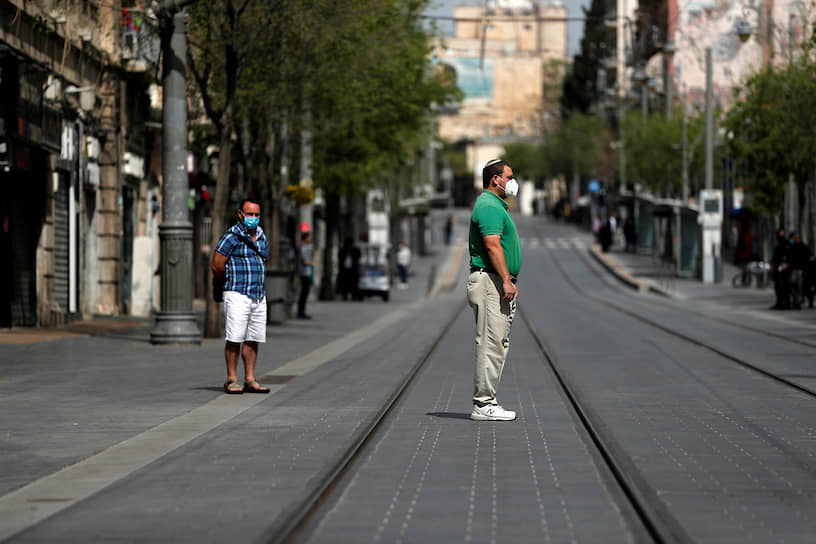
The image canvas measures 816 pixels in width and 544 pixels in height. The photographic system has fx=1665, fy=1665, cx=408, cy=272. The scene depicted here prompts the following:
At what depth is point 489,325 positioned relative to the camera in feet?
40.1

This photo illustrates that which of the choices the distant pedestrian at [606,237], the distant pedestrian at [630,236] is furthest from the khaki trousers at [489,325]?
the distant pedestrian at [630,236]

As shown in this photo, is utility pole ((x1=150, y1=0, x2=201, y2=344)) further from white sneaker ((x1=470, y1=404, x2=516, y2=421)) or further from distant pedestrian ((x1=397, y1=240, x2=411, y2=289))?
distant pedestrian ((x1=397, y1=240, x2=411, y2=289))

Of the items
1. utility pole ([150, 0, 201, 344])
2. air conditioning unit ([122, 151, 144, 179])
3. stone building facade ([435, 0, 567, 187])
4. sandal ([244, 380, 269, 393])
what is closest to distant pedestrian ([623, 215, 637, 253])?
air conditioning unit ([122, 151, 144, 179])

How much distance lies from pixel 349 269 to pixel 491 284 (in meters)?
38.0

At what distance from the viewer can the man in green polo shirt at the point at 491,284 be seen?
12.1 m

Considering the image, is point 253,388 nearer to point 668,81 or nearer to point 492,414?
point 492,414

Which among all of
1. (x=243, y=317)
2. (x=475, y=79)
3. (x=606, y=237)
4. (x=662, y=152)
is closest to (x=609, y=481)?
(x=243, y=317)

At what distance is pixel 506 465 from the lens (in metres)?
9.67

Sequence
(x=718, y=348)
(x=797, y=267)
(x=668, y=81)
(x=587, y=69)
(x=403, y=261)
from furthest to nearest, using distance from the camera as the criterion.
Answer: (x=587, y=69) < (x=668, y=81) < (x=403, y=261) < (x=797, y=267) < (x=718, y=348)

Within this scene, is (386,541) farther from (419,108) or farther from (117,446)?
(419,108)

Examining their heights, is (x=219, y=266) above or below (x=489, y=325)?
above

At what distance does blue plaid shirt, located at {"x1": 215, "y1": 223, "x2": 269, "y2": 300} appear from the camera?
1481 cm

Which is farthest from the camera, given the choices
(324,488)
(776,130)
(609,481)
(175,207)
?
(776,130)

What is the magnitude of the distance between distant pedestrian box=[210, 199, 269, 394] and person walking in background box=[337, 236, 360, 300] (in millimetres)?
34224
